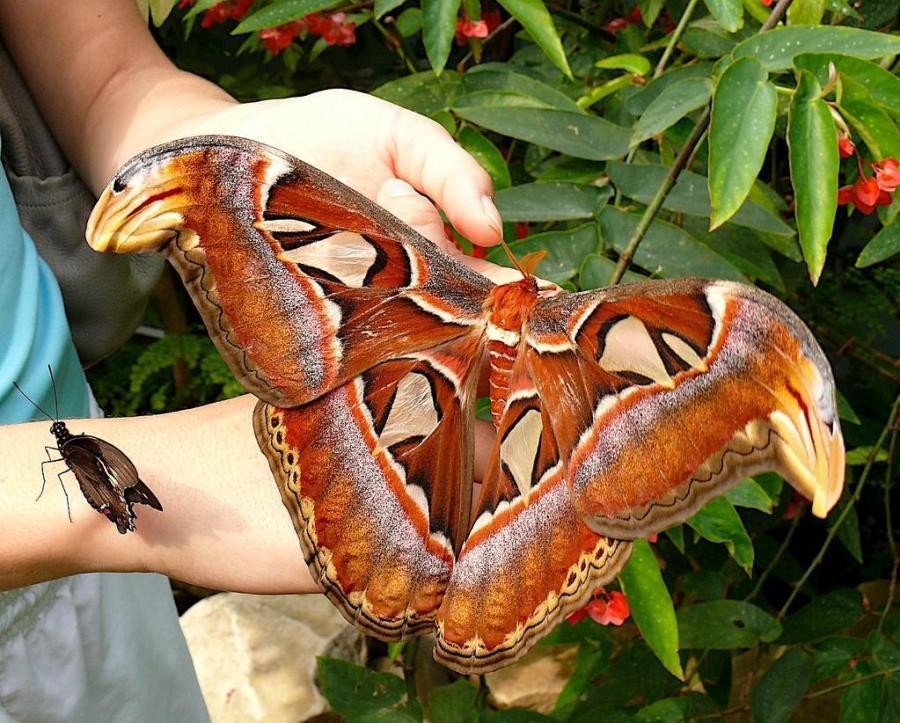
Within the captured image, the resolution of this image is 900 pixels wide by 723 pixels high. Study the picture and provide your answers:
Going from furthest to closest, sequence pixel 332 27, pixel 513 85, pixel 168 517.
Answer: pixel 332 27 < pixel 513 85 < pixel 168 517

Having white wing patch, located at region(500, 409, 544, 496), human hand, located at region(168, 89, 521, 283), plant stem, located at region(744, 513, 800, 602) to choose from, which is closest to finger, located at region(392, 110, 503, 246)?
human hand, located at region(168, 89, 521, 283)

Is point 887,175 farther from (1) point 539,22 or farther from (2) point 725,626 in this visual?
(2) point 725,626

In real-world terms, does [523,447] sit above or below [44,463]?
above

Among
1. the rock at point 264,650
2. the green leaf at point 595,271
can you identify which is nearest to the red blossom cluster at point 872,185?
the green leaf at point 595,271

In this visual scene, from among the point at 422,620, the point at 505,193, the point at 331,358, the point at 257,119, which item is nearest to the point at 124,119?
the point at 257,119

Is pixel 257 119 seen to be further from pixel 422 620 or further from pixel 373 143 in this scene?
pixel 422 620

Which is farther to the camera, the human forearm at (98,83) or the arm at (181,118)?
the human forearm at (98,83)

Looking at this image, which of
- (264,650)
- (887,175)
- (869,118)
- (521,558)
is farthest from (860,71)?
(264,650)

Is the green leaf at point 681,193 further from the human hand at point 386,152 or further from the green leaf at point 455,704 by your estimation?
the green leaf at point 455,704
